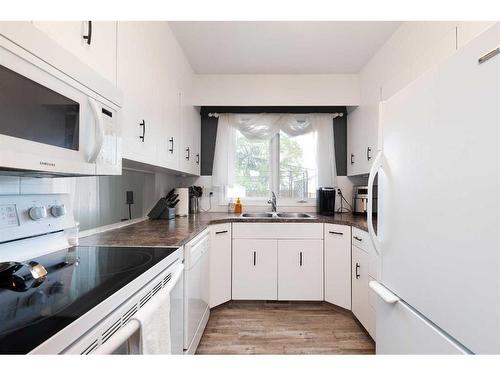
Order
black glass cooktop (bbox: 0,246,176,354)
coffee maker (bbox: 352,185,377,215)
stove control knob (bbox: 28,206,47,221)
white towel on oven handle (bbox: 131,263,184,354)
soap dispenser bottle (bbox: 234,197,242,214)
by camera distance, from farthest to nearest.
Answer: soap dispenser bottle (bbox: 234,197,242,214)
coffee maker (bbox: 352,185,377,215)
stove control knob (bbox: 28,206,47,221)
white towel on oven handle (bbox: 131,263,184,354)
black glass cooktop (bbox: 0,246,176,354)

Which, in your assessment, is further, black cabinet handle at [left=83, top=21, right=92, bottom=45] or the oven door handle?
black cabinet handle at [left=83, top=21, right=92, bottom=45]

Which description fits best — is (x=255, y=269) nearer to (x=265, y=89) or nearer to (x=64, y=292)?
(x=64, y=292)

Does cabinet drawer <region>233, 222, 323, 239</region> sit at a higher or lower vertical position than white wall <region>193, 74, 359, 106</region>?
lower

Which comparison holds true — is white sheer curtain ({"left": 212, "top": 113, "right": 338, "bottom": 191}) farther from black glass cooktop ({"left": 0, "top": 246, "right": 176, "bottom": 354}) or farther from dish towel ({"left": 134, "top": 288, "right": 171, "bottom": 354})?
dish towel ({"left": 134, "top": 288, "right": 171, "bottom": 354})

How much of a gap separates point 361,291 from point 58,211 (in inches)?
81.1

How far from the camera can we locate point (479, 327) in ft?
2.16

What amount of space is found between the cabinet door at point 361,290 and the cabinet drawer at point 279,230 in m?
0.38

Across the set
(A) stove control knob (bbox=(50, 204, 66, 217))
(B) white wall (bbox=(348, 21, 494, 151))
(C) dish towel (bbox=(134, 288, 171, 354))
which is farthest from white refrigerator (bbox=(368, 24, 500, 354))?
(A) stove control knob (bbox=(50, 204, 66, 217))

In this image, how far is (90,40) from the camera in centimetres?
100

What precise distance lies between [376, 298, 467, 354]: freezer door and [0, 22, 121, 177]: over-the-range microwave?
1304 millimetres

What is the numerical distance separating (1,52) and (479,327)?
1396mm

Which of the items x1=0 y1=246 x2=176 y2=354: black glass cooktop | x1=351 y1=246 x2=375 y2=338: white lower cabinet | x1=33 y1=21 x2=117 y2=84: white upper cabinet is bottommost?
x1=351 y1=246 x2=375 y2=338: white lower cabinet

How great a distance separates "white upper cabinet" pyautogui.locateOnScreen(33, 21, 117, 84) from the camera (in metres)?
0.86

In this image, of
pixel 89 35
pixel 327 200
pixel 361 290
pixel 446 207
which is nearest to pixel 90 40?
pixel 89 35
